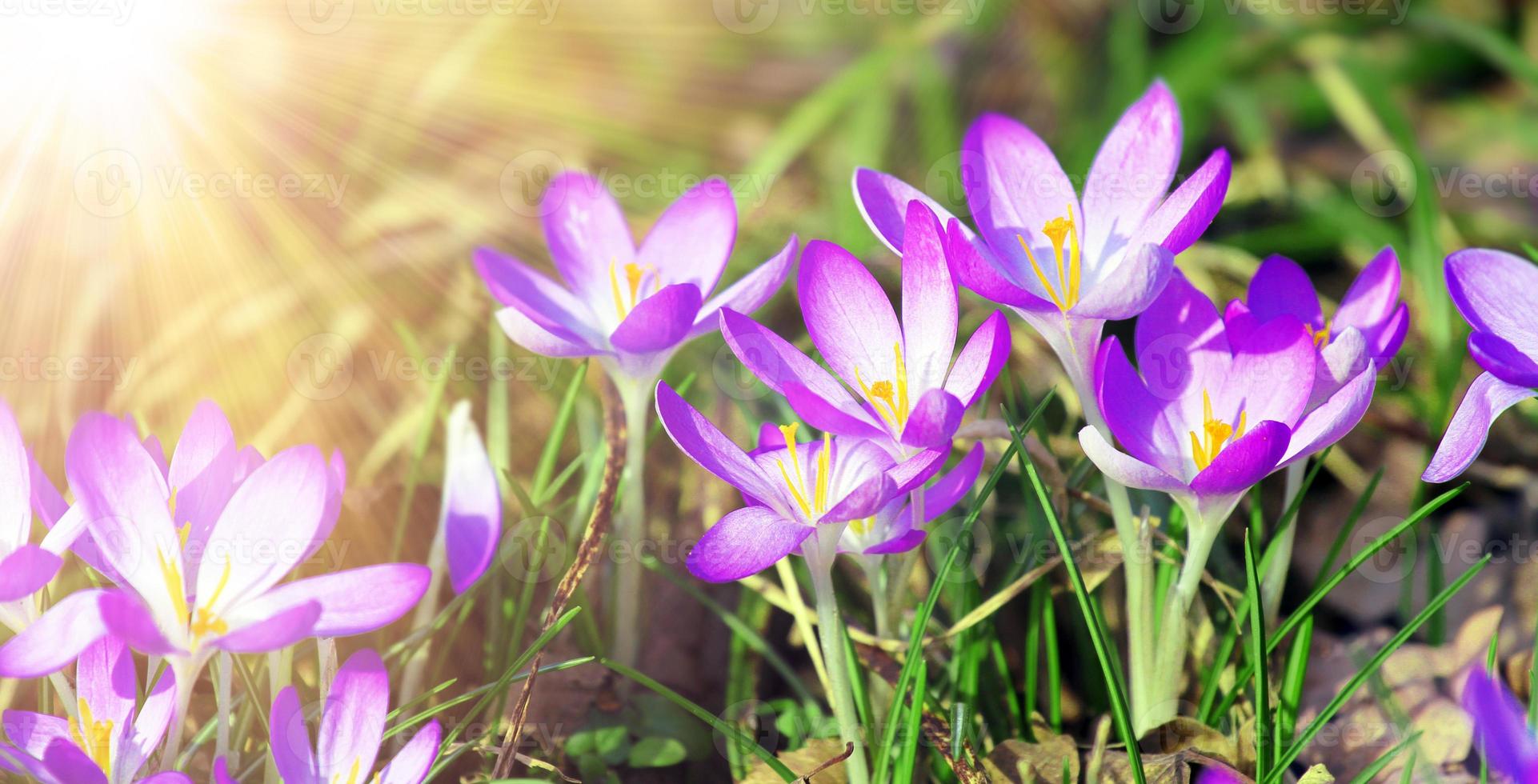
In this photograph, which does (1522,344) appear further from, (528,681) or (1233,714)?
(528,681)

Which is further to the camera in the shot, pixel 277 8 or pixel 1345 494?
pixel 277 8

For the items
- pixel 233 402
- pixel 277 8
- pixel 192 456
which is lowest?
pixel 233 402

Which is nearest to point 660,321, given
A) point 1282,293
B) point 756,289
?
point 756,289

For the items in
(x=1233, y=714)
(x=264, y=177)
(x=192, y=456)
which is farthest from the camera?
(x=264, y=177)

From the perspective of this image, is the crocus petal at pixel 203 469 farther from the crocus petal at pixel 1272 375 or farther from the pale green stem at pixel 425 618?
the crocus petal at pixel 1272 375

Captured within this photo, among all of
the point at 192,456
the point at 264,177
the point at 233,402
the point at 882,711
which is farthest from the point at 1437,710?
the point at 264,177

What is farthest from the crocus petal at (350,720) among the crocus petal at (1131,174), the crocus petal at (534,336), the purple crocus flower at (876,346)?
the crocus petal at (1131,174)

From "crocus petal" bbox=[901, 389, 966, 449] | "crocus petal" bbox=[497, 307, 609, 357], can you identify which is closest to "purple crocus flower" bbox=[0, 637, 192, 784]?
"crocus petal" bbox=[497, 307, 609, 357]
